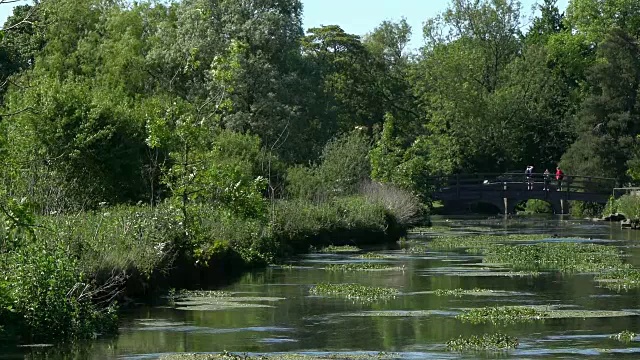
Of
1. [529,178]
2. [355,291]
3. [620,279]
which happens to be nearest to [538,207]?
[529,178]

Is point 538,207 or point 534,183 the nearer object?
point 534,183

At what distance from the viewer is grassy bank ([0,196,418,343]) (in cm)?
2162

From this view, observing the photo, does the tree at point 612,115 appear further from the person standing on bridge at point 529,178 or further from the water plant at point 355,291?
the water plant at point 355,291

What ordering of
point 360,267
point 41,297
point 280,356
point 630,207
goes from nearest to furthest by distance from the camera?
point 280,356 → point 41,297 → point 360,267 → point 630,207

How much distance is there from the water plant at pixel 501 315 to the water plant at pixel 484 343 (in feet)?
8.46

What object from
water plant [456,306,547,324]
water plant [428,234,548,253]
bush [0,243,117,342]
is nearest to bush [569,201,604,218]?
water plant [428,234,548,253]

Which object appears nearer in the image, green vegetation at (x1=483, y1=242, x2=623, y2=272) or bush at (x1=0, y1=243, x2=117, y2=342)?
bush at (x1=0, y1=243, x2=117, y2=342)

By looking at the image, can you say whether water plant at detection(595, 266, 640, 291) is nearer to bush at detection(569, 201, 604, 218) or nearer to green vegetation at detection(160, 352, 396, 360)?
green vegetation at detection(160, 352, 396, 360)

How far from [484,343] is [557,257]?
1949 cm

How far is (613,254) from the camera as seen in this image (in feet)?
138

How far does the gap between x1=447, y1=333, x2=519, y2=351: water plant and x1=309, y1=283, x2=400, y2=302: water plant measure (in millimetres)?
7012

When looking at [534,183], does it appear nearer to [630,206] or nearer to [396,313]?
[630,206]

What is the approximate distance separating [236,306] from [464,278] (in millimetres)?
8731

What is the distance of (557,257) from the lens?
133 feet
